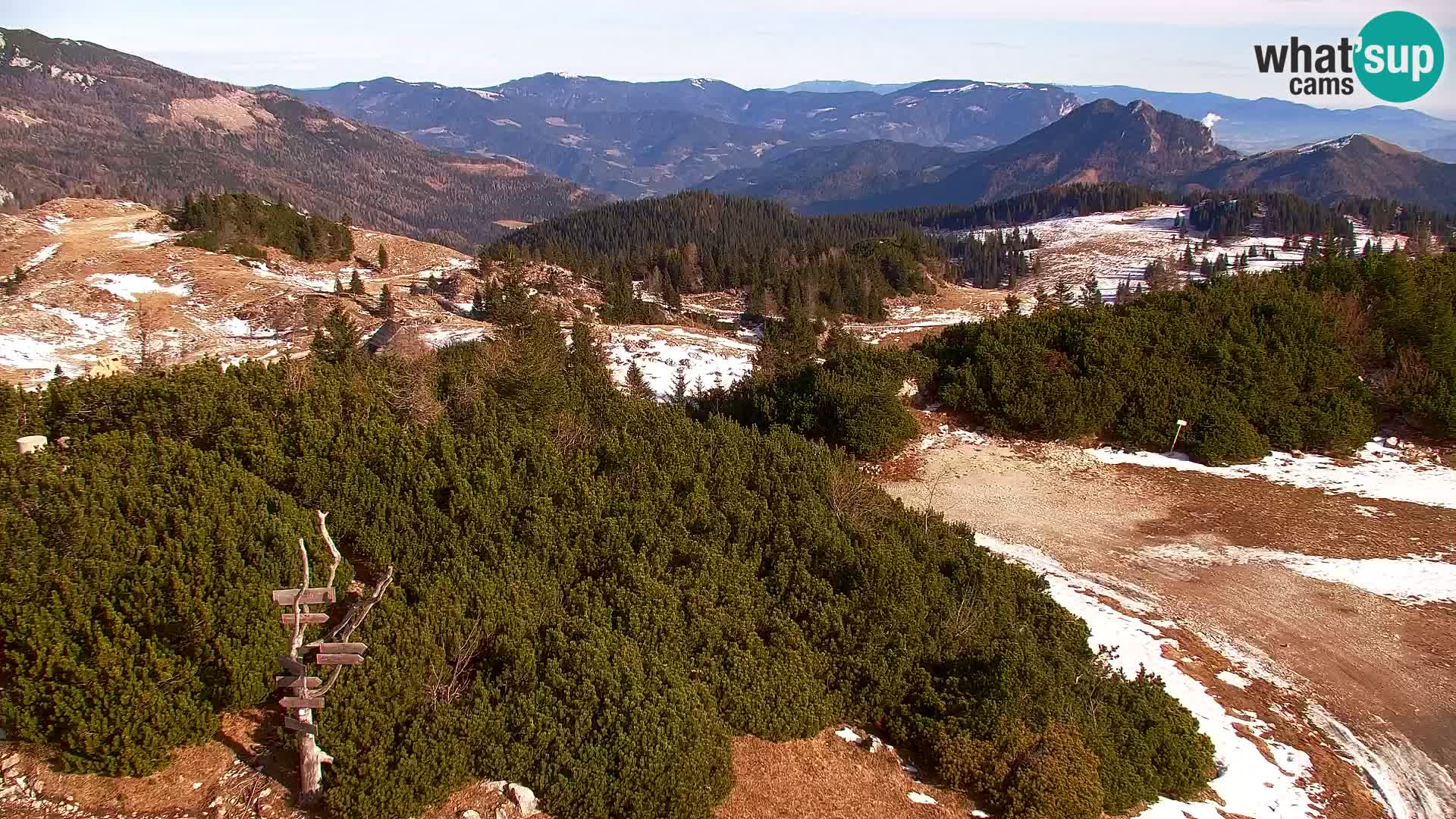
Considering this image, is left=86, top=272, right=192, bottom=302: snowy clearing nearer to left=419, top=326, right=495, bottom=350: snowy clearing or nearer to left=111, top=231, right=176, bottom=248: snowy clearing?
left=111, top=231, right=176, bottom=248: snowy clearing

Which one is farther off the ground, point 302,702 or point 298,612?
point 298,612

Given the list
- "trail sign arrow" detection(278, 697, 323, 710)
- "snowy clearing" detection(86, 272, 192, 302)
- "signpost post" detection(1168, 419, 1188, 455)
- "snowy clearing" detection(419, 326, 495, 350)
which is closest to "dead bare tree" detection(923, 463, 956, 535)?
"signpost post" detection(1168, 419, 1188, 455)

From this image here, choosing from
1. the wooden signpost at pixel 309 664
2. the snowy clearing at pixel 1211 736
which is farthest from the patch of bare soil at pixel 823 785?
the wooden signpost at pixel 309 664

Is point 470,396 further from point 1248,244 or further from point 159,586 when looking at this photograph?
point 1248,244

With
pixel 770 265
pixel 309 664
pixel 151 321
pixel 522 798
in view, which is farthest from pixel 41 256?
pixel 770 265

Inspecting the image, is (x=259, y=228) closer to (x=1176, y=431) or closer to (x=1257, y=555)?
(x=1176, y=431)

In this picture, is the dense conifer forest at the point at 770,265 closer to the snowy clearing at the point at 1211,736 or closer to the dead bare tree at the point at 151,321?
the dead bare tree at the point at 151,321
